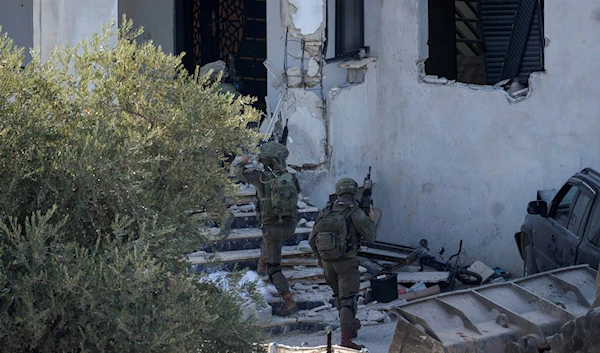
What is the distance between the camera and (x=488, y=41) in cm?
1351

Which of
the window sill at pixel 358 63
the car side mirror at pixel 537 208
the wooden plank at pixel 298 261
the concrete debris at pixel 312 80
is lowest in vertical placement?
the wooden plank at pixel 298 261

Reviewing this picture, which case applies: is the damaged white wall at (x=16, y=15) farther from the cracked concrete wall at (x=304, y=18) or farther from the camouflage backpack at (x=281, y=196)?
the camouflage backpack at (x=281, y=196)

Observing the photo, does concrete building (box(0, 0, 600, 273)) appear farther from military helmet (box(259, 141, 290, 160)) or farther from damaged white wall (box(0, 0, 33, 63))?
military helmet (box(259, 141, 290, 160))

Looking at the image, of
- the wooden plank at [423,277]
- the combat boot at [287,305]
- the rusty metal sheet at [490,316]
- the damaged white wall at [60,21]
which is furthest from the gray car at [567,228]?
the damaged white wall at [60,21]

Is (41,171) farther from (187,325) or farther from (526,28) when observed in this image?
(526,28)

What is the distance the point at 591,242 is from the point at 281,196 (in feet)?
10.5

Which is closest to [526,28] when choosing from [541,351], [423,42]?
[423,42]

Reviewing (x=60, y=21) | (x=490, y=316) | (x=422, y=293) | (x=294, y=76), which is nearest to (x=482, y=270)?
(x=422, y=293)

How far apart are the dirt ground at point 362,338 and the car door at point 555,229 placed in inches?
66.6

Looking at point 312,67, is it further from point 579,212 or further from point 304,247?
point 579,212

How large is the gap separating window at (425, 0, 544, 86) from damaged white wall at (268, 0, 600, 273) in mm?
567

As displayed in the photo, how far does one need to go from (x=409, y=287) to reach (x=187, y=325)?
22.1 feet

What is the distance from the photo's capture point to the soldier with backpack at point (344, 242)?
8.80 meters

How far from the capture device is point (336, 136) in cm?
1258
